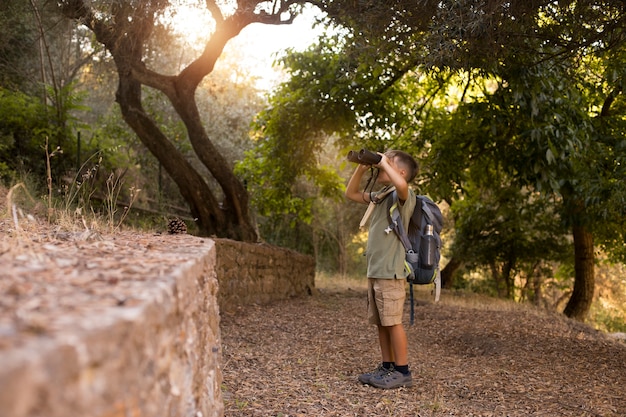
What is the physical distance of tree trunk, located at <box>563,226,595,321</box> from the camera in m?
12.6

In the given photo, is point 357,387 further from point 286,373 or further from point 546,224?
point 546,224

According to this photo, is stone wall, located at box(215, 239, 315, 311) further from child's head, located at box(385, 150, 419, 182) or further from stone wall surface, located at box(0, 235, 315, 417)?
stone wall surface, located at box(0, 235, 315, 417)

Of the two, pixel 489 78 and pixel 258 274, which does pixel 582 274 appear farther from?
pixel 489 78

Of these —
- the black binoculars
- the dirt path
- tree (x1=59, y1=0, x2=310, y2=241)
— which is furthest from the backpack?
tree (x1=59, y1=0, x2=310, y2=241)

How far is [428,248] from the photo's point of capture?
195 inches

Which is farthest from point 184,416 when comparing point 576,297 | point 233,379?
point 576,297

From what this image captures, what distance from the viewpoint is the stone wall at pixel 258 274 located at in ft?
27.8

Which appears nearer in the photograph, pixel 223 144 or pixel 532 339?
pixel 532 339

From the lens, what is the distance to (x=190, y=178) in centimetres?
1040

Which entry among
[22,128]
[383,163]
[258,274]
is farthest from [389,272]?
[22,128]

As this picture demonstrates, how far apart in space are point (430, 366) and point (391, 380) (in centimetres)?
127

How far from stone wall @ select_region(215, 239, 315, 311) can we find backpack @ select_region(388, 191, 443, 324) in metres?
3.63

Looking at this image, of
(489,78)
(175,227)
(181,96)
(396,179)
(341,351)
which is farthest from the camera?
(181,96)

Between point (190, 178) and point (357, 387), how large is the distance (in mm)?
6128
